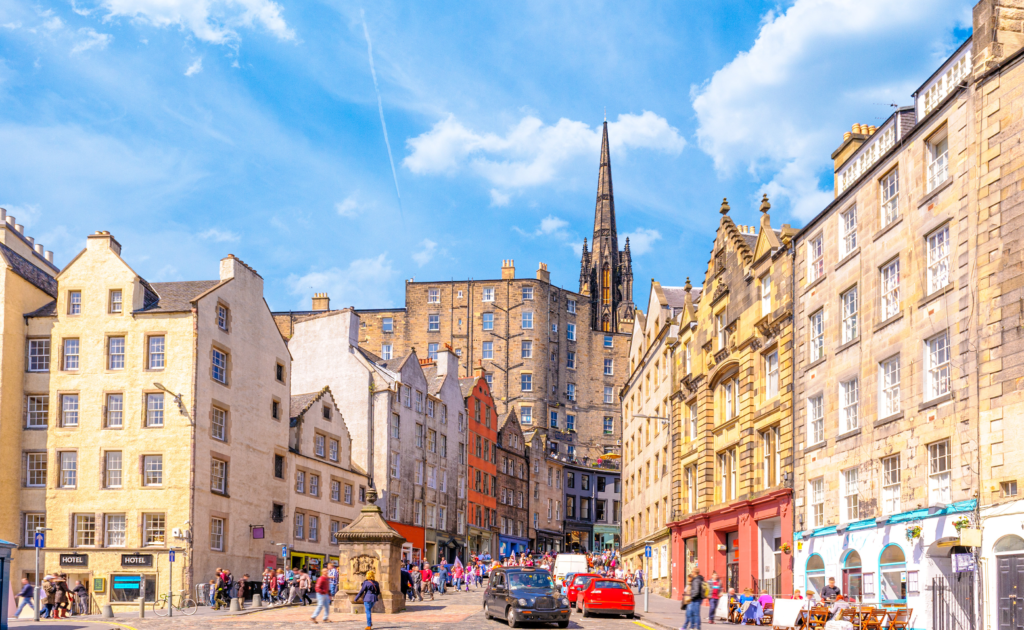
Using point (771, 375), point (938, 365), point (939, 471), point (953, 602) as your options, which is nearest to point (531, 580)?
point (953, 602)

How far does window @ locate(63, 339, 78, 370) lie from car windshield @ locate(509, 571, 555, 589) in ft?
83.6

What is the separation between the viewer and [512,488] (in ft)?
310

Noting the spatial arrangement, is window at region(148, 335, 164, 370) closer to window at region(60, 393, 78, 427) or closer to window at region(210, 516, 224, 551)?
window at region(60, 393, 78, 427)

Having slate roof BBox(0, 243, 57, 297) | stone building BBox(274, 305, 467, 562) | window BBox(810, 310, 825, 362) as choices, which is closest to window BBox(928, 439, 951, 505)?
window BBox(810, 310, 825, 362)

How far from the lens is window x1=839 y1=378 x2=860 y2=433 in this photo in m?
31.8

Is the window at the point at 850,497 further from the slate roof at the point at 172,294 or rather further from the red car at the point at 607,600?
the slate roof at the point at 172,294

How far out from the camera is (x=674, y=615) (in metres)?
37.0

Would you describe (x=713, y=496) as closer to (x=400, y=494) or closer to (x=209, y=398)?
(x=209, y=398)

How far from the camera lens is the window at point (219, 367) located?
4878 cm

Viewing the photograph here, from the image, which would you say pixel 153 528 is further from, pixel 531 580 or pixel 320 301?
pixel 320 301

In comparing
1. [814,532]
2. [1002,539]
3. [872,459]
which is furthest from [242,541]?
[1002,539]

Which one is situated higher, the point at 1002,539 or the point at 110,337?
the point at 110,337

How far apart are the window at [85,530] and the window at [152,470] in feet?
8.87

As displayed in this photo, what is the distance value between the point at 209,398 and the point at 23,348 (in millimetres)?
8524
